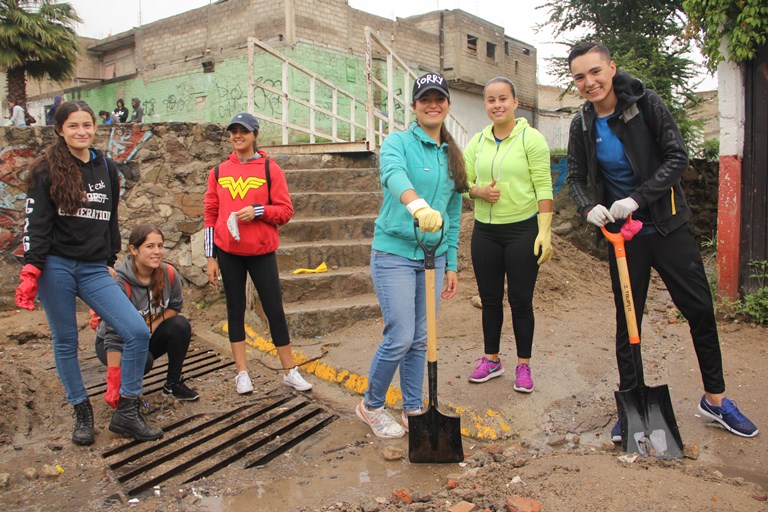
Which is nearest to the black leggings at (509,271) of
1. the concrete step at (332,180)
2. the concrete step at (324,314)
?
the concrete step at (324,314)

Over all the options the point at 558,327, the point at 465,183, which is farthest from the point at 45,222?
the point at 558,327

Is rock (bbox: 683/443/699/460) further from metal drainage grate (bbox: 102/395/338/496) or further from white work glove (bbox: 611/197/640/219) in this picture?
metal drainage grate (bbox: 102/395/338/496)

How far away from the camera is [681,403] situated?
3.57 m

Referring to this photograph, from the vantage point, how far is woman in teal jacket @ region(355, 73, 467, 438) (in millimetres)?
3025

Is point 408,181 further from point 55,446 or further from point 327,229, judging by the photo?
point 327,229

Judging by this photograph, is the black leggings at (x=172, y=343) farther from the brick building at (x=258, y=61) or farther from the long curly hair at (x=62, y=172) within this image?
the brick building at (x=258, y=61)

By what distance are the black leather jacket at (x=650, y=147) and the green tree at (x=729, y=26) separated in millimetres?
2452

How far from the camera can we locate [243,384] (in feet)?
13.4

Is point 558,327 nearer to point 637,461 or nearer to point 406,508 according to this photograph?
point 637,461

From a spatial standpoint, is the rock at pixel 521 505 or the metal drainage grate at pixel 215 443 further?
the metal drainage grate at pixel 215 443

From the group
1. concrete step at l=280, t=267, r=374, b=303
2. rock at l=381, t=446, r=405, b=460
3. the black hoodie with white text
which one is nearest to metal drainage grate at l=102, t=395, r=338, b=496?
rock at l=381, t=446, r=405, b=460

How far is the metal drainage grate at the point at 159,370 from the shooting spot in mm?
4285

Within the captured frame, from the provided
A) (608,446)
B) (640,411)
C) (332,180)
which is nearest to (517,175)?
(640,411)

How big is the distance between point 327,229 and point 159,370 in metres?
2.43
